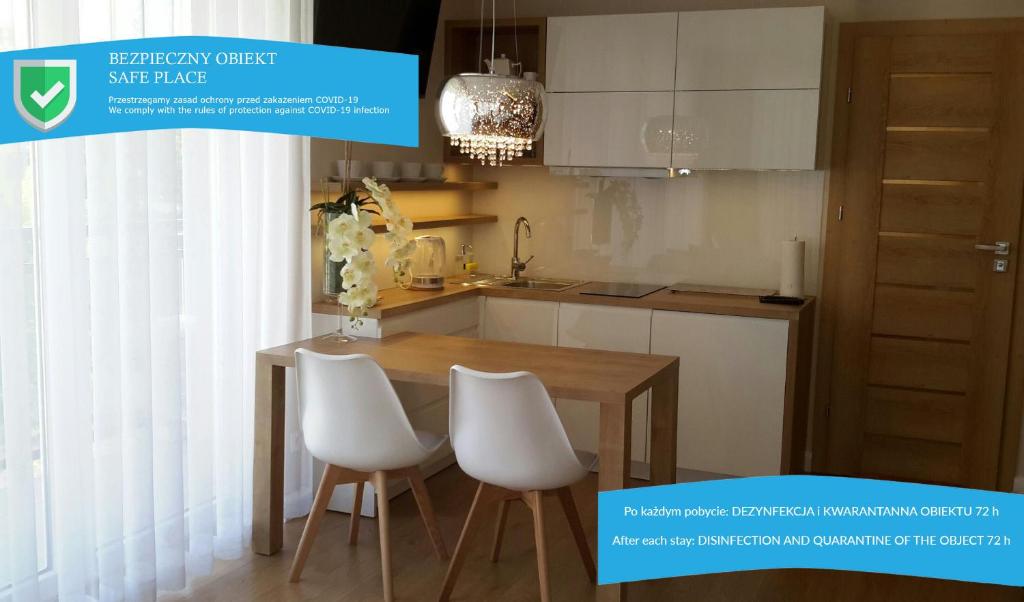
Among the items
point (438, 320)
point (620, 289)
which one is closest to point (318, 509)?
point (438, 320)

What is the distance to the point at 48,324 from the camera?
112 inches

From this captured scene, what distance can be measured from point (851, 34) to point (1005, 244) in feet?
3.91

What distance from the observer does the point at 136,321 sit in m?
3.13

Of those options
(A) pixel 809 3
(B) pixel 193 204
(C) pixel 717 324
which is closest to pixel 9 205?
(B) pixel 193 204

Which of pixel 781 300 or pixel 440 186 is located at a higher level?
pixel 440 186

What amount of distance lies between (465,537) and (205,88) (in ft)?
5.72

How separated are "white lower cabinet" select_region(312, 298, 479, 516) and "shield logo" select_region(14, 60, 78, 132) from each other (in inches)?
53.8

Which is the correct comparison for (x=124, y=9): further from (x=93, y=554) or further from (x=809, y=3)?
(x=809, y=3)

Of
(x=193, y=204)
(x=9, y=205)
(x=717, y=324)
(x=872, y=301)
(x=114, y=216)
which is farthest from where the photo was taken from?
(x=872, y=301)

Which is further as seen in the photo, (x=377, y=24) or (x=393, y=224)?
(x=377, y=24)

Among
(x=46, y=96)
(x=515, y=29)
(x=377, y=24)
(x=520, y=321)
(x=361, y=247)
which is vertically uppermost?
(x=515, y=29)

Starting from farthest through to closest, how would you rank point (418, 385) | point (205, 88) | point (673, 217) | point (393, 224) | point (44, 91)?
point (673, 217), point (418, 385), point (393, 224), point (205, 88), point (44, 91)

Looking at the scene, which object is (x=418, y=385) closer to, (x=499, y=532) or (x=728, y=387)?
(x=499, y=532)

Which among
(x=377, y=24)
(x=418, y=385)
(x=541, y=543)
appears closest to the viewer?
(x=541, y=543)
